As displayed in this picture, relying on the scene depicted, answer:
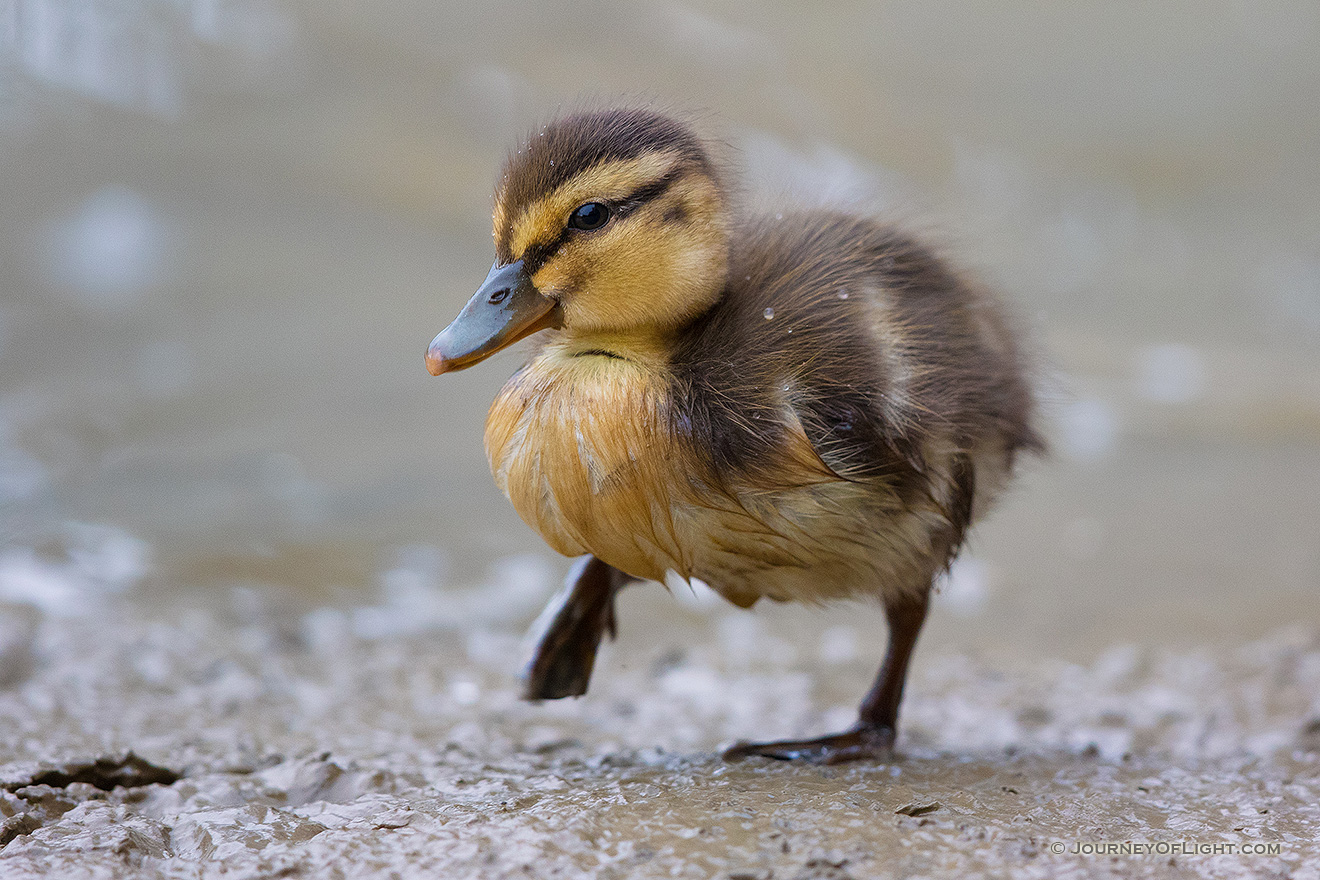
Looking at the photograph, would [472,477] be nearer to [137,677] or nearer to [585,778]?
[137,677]

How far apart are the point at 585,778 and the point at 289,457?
162 inches

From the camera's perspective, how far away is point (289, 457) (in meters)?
6.23

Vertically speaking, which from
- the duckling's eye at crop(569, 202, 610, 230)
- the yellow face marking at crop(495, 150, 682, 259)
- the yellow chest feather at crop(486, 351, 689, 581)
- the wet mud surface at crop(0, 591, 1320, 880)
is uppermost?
the yellow face marking at crop(495, 150, 682, 259)

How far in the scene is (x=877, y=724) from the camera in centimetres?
307

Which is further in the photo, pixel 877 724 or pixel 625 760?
pixel 877 724

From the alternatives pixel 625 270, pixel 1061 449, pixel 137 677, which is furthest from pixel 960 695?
pixel 1061 449

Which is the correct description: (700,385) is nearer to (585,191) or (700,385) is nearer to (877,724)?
(585,191)

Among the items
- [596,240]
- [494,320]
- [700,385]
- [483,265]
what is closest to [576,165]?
[596,240]

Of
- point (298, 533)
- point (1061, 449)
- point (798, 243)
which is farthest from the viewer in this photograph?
point (1061, 449)

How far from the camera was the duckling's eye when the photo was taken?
2.51 meters

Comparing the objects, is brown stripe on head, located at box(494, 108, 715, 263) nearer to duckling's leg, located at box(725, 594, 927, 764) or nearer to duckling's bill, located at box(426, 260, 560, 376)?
duckling's bill, located at box(426, 260, 560, 376)

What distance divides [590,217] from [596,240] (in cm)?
5

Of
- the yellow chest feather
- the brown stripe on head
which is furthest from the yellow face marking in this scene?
the yellow chest feather

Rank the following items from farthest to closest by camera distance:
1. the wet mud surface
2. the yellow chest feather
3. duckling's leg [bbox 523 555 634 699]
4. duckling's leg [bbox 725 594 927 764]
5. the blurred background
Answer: the blurred background, duckling's leg [bbox 523 555 634 699], duckling's leg [bbox 725 594 927 764], the yellow chest feather, the wet mud surface
